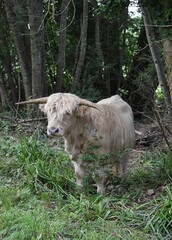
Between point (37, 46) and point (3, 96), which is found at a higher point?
point (37, 46)

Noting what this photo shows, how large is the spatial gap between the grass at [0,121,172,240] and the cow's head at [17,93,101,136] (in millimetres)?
837

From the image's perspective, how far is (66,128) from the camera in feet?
20.1

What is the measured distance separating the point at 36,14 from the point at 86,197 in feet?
17.3

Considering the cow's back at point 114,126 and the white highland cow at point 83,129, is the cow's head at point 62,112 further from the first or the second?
the cow's back at point 114,126

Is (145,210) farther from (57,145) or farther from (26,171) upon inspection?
(57,145)

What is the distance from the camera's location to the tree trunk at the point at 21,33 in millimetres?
10578

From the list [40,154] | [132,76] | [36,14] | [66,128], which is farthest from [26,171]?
[132,76]

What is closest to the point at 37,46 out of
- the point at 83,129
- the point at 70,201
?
the point at 83,129

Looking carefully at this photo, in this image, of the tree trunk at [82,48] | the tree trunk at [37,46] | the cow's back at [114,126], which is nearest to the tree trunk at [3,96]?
the tree trunk at [37,46]

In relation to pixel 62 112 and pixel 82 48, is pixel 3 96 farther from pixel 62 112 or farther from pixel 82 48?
pixel 62 112

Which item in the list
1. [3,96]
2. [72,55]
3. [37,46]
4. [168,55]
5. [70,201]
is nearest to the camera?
[70,201]

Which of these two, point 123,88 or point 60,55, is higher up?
point 60,55

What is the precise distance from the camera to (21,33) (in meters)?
10.8

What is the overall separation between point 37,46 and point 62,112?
456 cm
